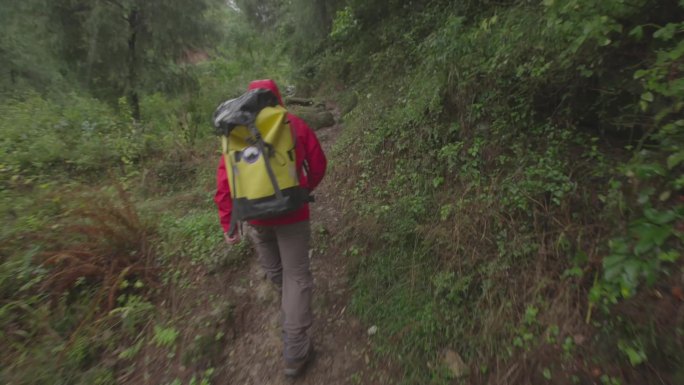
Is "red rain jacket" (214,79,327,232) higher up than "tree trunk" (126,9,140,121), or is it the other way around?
"tree trunk" (126,9,140,121)

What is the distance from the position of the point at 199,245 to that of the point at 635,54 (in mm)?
4274

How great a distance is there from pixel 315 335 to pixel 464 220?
1.60 metres

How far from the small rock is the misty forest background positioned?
0.06 m

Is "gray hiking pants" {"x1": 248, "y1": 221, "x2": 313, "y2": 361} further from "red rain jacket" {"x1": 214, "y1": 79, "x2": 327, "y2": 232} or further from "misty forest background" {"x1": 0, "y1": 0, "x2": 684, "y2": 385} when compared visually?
"misty forest background" {"x1": 0, "y1": 0, "x2": 684, "y2": 385}

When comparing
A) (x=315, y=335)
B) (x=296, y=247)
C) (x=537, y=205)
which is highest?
(x=296, y=247)

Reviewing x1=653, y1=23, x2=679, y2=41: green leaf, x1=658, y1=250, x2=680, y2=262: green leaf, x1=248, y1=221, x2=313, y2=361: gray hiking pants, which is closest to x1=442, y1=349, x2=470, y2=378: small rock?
x1=248, y1=221, x2=313, y2=361: gray hiking pants

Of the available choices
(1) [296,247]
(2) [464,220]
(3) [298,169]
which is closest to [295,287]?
(1) [296,247]

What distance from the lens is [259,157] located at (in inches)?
87.5

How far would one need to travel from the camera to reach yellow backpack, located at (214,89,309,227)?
7.29 ft

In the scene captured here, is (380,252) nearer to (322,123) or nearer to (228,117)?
(228,117)

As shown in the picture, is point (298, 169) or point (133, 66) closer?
point (298, 169)

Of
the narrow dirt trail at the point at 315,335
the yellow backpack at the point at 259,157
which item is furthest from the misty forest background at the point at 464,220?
the yellow backpack at the point at 259,157

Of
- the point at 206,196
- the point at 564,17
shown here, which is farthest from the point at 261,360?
the point at 564,17

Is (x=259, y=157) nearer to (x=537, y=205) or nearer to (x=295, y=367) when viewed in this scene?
(x=295, y=367)
